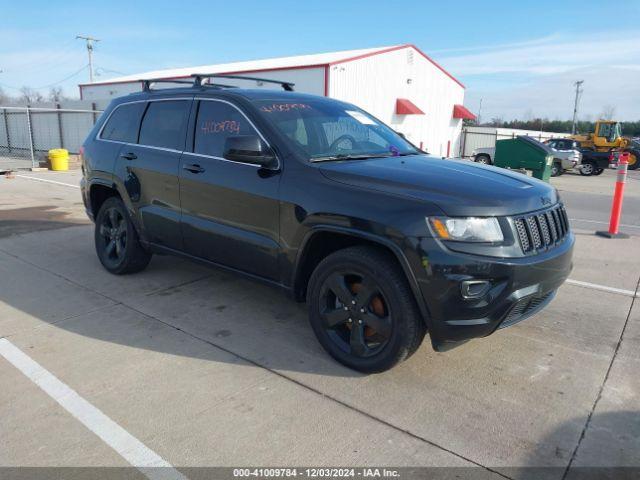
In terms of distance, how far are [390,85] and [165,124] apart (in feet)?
78.6

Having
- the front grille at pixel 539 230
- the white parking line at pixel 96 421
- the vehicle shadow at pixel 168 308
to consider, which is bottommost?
the white parking line at pixel 96 421

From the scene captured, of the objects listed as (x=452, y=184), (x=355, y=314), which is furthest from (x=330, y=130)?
(x=355, y=314)

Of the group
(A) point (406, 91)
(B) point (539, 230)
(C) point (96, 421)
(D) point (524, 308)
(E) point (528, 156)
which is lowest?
(C) point (96, 421)

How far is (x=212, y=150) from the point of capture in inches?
164

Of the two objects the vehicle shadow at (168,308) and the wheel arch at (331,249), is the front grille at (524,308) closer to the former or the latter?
the wheel arch at (331,249)

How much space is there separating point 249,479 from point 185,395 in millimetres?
874

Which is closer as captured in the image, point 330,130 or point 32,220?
point 330,130

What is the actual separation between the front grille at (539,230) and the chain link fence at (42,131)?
23.6m

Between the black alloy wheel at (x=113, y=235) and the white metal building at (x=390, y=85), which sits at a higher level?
the white metal building at (x=390, y=85)

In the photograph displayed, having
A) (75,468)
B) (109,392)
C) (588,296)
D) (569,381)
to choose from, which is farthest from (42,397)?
(588,296)

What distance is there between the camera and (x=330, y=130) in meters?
4.11

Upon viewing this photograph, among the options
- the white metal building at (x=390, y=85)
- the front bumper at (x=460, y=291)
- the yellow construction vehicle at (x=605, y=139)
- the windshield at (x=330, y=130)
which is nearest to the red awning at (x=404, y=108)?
the white metal building at (x=390, y=85)

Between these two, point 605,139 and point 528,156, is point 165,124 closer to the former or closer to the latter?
point 528,156

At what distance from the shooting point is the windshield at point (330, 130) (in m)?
3.82
